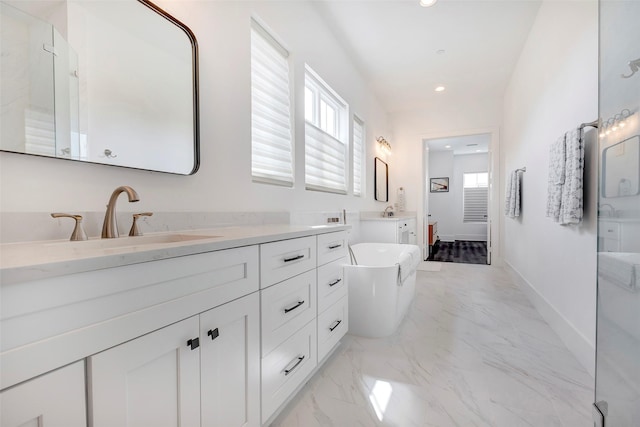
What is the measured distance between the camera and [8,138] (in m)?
0.89

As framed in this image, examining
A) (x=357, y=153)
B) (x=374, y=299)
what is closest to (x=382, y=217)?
(x=357, y=153)

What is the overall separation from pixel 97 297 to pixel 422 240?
18.5 ft

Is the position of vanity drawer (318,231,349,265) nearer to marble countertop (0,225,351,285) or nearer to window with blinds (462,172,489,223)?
marble countertop (0,225,351,285)

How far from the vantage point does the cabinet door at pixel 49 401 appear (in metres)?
0.54

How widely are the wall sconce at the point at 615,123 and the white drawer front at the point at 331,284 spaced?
149 centimetres

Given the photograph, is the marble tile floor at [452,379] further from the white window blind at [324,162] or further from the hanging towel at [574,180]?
the white window blind at [324,162]

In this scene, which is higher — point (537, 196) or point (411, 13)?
point (411, 13)

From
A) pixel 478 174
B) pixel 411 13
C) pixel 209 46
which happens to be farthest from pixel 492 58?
pixel 478 174

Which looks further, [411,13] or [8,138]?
[411,13]

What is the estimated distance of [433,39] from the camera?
3285 millimetres

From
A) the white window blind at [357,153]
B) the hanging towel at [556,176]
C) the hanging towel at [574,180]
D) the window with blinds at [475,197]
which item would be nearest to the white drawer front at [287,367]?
the hanging towel at [574,180]

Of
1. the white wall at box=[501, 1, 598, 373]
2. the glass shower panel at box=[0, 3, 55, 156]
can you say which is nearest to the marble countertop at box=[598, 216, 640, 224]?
the white wall at box=[501, 1, 598, 373]

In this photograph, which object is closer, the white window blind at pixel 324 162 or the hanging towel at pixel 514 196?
the white window blind at pixel 324 162

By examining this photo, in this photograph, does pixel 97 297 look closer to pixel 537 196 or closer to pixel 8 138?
pixel 8 138
